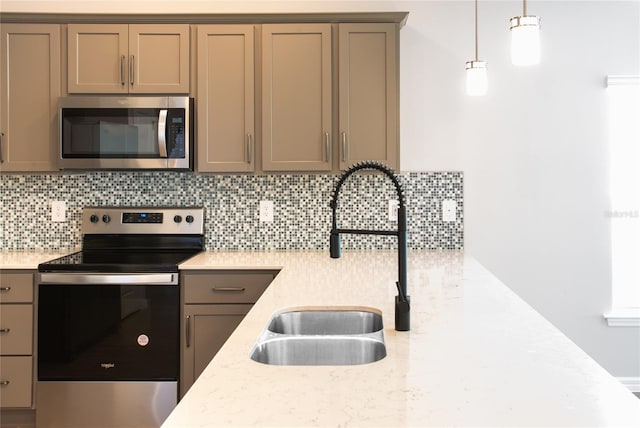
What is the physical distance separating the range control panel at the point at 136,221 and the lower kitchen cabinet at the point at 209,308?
558 mm

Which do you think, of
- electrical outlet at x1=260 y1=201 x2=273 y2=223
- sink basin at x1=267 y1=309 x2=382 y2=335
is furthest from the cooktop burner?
sink basin at x1=267 y1=309 x2=382 y2=335

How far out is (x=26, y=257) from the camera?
3049mm

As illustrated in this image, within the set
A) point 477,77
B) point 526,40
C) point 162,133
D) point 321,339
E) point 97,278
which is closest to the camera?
point 321,339

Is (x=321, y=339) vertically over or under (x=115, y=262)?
under

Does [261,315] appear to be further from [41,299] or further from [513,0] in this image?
[513,0]

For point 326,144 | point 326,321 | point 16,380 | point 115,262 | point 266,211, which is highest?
point 326,144

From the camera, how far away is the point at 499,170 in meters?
3.36

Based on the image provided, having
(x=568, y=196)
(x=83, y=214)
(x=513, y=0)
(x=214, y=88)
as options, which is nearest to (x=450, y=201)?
(x=568, y=196)

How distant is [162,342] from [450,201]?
1.79 metres

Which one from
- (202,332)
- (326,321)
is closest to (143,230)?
(202,332)

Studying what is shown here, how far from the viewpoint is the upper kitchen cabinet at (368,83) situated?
3051 mm

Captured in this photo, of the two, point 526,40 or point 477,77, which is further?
point 477,77

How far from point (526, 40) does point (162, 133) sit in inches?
75.5

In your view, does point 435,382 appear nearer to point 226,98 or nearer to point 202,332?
point 202,332
